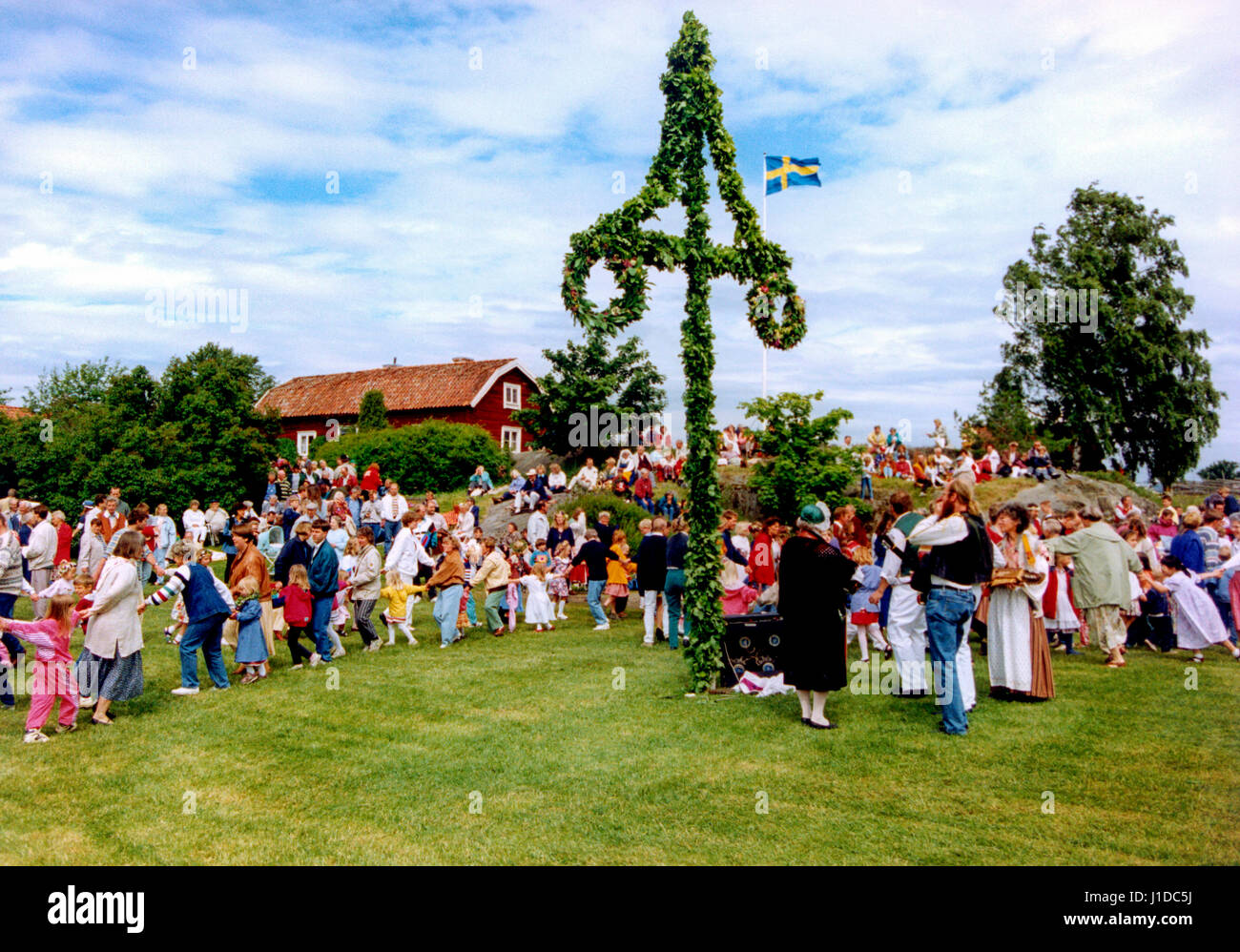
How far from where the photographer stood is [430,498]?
1847 cm

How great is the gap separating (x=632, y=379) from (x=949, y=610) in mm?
28855

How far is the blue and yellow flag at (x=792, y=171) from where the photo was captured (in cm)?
2044

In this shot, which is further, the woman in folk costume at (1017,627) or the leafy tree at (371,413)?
the leafy tree at (371,413)

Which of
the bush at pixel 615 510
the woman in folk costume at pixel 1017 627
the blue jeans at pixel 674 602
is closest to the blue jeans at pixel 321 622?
the blue jeans at pixel 674 602

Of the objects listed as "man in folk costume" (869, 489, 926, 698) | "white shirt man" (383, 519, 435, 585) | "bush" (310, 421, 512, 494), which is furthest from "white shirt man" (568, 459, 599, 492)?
"man in folk costume" (869, 489, 926, 698)

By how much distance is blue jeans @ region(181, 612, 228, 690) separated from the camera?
10.1 meters

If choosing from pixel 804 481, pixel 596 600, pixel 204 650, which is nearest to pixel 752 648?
pixel 596 600

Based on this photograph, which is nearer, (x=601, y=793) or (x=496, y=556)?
(x=601, y=793)

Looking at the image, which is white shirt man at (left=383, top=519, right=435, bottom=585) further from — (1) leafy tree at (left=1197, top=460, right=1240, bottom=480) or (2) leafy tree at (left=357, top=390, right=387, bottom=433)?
(1) leafy tree at (left=1197, top=460, right=1240, bottom=480)

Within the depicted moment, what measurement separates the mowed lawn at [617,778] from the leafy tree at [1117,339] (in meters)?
33.9

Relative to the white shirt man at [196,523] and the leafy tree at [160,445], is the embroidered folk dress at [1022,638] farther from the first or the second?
the leafy tree at [160,445]

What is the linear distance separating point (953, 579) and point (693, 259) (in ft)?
14.3

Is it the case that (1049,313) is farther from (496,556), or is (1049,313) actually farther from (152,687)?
(152,687)
